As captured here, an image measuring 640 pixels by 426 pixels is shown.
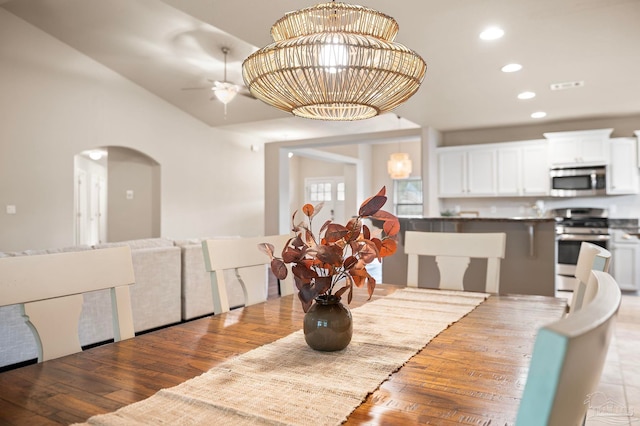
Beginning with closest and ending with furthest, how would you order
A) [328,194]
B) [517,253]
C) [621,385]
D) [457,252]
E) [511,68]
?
[457,252] < [621,385] < [517,253] < [511,68] < [328,194]

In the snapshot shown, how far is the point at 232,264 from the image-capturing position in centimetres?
184

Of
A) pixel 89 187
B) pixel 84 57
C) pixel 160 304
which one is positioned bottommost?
pixel 160 304

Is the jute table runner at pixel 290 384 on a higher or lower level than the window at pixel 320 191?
lower

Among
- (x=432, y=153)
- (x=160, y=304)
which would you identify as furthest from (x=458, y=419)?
(x=432, y=153)

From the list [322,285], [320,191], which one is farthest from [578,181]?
[320,191]

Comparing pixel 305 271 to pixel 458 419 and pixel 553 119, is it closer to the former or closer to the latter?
pixel 458 419

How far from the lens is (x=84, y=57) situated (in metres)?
6.85

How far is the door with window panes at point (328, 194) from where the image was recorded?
39.0 ft

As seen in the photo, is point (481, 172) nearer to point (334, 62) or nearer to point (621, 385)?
point (621, 385)

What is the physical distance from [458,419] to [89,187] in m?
11.1

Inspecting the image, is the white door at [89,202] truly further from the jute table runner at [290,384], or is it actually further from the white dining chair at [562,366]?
the white dining chair at [562,366]

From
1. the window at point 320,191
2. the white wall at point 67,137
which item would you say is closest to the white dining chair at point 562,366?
the white wall at point 67,137

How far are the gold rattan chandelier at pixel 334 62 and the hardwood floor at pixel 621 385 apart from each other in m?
1.33

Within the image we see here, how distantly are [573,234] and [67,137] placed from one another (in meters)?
7.43
